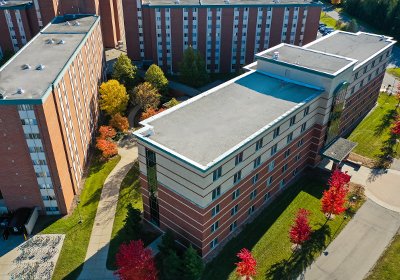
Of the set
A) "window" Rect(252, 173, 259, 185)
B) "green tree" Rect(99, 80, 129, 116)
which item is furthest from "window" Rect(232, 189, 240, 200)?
"green tree" Rect(99, 80, 129, 116)

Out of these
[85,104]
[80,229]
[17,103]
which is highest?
[17,103]

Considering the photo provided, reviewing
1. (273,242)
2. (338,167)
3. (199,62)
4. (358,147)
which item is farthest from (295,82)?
(199,62)

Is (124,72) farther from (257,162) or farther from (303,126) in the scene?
(257,162)

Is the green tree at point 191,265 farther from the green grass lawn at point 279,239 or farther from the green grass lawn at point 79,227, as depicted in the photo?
the green grass lawn at point 79,227

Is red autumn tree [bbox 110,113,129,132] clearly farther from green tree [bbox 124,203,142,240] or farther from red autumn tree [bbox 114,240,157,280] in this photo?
red autumn tree [bbox 114,240,157,280]

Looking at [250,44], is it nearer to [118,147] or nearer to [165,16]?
[165,16]

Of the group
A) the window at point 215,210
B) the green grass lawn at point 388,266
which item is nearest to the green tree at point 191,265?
the window at point 215,210

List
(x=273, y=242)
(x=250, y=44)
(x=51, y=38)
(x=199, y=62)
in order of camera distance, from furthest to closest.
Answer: (x=250, y=44)
(x=199, y=62)
(x=51, y=38)
(x=273, y=242)
